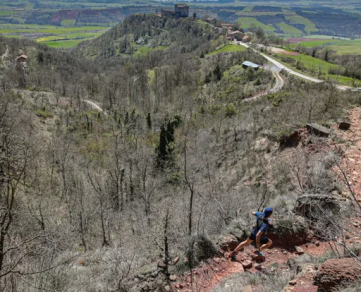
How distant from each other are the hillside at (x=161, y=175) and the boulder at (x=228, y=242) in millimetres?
91

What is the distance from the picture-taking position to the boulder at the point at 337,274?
6910mm

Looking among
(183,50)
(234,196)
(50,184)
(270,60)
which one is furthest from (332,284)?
(183,50)

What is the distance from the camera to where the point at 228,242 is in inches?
460

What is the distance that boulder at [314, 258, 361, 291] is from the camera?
6910 mm

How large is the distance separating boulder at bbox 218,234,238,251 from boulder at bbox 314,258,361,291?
4.37 m

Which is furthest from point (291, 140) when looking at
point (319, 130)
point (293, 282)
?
point (293, 282)

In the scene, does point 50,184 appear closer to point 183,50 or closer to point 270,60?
point 270,60

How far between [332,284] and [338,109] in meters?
20.7

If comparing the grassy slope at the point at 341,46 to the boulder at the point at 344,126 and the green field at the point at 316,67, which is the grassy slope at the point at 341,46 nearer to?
the green field at the point at 316,67

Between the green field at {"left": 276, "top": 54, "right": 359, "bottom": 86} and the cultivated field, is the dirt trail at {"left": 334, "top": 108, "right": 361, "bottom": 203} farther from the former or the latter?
the cultivated field

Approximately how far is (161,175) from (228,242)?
75.3 feet

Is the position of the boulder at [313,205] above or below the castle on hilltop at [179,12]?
below

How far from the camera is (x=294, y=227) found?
12.1m

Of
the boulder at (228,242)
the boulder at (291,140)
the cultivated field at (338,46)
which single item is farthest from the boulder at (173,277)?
the cultivated field at (338,46)
